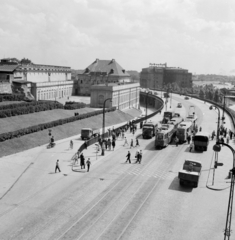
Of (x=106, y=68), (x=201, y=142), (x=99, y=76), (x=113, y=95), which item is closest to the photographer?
(x=201, y=142)

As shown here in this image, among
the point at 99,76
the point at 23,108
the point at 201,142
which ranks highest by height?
the point at 99,76

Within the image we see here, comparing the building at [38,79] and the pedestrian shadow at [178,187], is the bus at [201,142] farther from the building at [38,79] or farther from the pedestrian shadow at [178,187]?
the building at [38,79]

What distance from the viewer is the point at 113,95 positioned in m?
91.1

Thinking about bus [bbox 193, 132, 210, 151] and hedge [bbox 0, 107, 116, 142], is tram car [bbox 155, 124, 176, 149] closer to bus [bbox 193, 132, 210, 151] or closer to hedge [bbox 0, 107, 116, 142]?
bus [bbox 193, 132, 210, 151]

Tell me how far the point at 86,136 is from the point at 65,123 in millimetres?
8789

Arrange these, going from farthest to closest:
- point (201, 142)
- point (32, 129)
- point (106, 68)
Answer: point (106, 68), point (32, 129), point (201, 142)

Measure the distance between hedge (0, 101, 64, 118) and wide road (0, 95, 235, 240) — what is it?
20.6 meters

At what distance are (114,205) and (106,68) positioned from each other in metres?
111

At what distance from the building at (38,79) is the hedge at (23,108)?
66.5 ft

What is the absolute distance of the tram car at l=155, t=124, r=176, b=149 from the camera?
43.7 meters

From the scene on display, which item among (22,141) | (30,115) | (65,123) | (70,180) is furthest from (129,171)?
(30,115)

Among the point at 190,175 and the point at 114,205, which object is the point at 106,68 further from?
the point at 114,205

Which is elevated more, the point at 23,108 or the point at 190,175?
the point at 23,108

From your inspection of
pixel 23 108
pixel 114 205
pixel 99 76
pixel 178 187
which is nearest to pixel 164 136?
pixel 178 187
